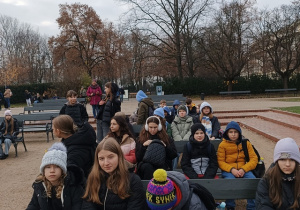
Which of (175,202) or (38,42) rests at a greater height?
(38,42)

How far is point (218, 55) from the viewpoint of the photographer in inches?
1208

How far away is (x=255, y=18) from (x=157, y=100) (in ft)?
63.9

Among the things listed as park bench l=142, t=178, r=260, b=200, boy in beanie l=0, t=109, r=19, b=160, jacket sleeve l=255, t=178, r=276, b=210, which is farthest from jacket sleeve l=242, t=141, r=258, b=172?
boy in beanie l=0, t=109, r=19, b=160

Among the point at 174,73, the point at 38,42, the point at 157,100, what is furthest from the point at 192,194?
the point at 38,42

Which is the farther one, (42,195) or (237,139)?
(237,139)

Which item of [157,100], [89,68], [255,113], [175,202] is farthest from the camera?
[89,68]

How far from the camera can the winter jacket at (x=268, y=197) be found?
112 inches

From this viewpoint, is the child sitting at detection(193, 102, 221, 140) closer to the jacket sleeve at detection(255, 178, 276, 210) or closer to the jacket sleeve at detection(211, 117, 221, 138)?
the jacket sleeve at detection(211, 117, 221, 138)

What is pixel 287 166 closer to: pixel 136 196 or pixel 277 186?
pixel 277 186

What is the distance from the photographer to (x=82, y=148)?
3.67 m

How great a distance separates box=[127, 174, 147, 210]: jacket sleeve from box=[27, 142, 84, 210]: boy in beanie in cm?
55

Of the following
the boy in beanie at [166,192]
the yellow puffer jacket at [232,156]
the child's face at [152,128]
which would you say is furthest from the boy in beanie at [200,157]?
the boy in beanie at [166,192]

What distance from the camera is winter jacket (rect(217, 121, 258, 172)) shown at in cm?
426

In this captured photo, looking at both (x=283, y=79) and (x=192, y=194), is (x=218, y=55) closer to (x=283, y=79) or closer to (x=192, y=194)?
(x=283, y=79)
